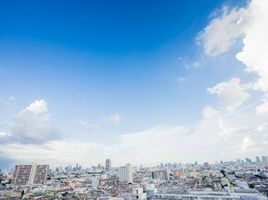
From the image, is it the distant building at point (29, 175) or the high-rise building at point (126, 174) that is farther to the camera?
the high-rise building at point (126, 174)

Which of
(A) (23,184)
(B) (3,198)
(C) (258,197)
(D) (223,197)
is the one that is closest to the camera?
(C) (258,197)

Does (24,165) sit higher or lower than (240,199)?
higher

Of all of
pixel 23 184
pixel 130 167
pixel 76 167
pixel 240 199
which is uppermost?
pixel 76 167

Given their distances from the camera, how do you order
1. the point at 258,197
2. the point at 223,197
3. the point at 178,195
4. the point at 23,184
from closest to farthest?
the point at 258,197 < the point at 223,197 < the point at 178,195 < the point at 23,184

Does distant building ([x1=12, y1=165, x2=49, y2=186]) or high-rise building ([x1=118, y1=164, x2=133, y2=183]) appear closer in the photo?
distant building ([x1=12, y1=165, x2=49, y2=186])

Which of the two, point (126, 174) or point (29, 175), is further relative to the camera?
point (126, 174)

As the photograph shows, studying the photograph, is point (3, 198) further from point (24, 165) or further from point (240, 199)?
point (240, 199)

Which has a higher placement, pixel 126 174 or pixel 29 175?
pixel 29 175

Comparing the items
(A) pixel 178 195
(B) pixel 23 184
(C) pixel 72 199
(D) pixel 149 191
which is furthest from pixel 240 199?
(B) pixel 23 184
